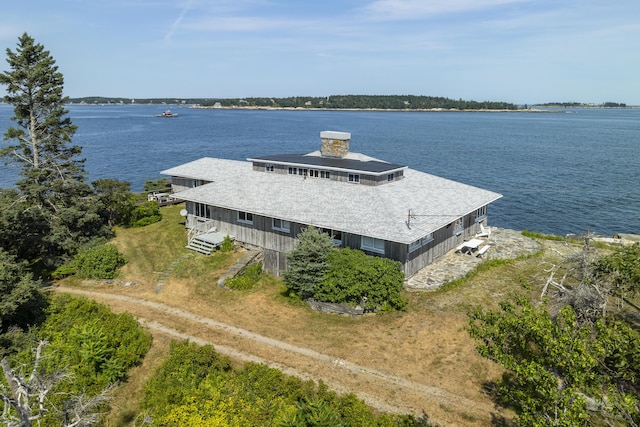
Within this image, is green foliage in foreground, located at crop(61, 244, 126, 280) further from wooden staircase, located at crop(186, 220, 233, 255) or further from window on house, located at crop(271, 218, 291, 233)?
window on house, located at crop(271, 218, 291, 233)

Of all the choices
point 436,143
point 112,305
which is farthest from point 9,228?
point 436,143

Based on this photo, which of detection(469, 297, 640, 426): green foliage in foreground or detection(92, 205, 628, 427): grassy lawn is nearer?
detection(469, 297, 640, 426): green foliage in foreground

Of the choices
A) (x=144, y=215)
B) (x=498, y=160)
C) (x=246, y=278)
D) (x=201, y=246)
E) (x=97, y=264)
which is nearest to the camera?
(x=246, y=278)

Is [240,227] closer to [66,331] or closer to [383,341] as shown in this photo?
[66,331]

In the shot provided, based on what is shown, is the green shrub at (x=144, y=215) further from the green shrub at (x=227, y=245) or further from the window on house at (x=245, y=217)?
the window on house at (x=245, y=217)

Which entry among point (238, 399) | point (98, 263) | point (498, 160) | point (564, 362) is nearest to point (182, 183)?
point (98, 263)

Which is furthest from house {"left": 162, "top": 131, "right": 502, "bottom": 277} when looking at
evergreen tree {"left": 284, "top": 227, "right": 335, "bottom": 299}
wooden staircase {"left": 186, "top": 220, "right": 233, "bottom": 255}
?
evergreen tree {"left": 284, "top": 227, "right": 335, "bottom": 299}

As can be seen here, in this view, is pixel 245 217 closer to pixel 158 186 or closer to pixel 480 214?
pixel 480 214
